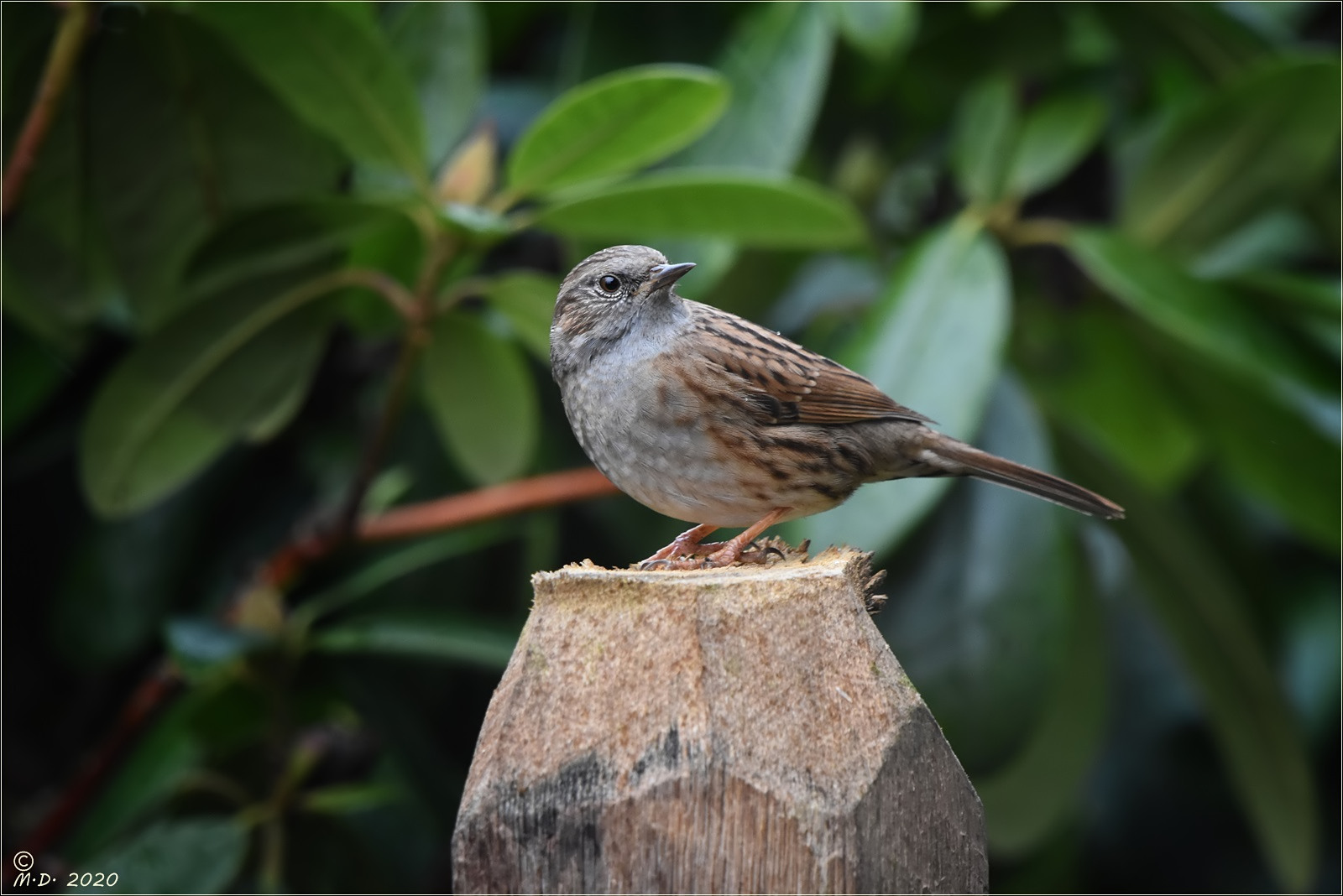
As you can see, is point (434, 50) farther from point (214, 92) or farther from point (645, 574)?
point (645, 574)

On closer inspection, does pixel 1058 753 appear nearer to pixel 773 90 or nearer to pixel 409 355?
pixel 773 90

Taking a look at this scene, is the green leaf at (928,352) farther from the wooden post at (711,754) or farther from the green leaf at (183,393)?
the green leaf at (183,393)

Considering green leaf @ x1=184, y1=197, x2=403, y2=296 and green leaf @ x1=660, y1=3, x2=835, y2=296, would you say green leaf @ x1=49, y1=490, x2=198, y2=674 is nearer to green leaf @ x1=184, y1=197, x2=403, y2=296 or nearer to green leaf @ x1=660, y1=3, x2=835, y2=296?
green leaf @ x1=184, y1=197, x2=403, y2=296

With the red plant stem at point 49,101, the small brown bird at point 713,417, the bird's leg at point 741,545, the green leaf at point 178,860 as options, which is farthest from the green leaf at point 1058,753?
the red plant stem at point 49,101

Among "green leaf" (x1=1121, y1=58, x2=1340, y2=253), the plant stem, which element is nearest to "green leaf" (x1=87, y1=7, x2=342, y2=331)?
the plant stem

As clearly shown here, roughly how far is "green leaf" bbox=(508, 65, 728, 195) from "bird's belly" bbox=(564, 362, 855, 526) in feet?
2.89

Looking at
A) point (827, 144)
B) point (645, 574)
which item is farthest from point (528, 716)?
point (827, 144)

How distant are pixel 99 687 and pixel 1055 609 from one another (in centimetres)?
362

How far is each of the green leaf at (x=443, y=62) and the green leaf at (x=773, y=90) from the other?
0.75 metres

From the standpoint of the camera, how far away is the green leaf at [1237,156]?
4.49 meters

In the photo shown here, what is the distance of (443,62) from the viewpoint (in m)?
4.15

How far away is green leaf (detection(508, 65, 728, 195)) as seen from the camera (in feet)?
11.3

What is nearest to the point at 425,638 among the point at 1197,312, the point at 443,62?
the point at 443,62

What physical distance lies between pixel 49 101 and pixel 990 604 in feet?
10.8
